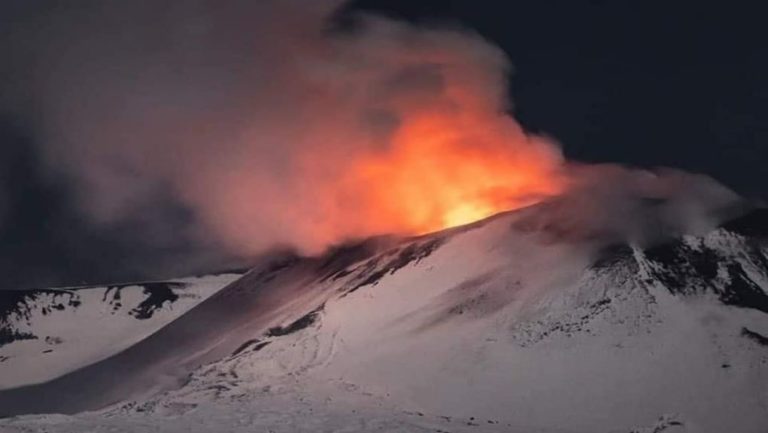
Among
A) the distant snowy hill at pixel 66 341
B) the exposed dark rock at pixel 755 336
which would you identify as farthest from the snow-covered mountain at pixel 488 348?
the distant snowy hill at pixel 66 341

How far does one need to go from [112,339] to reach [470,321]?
394ft

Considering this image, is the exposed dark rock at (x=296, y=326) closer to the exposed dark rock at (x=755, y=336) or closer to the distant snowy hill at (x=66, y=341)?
the exposed dark rock at (x=755, y=336)

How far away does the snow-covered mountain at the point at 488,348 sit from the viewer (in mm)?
50969

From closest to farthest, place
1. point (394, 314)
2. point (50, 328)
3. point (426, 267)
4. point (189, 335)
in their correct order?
1. point (394, 314)
2. point (426, 267)
3. point (189, 335)
4. point (50, 328)

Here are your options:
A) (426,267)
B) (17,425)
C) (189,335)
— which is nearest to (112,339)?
(189,335)

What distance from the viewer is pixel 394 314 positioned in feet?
259

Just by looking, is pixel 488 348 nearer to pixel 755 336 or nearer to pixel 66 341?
pixel 755 336

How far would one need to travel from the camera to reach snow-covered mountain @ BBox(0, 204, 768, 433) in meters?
51.0

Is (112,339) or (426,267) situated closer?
(426,267)

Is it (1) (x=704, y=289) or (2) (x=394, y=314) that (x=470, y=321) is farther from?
(1) (x=704, y=289)

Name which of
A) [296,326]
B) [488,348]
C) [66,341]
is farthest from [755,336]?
[66,341]

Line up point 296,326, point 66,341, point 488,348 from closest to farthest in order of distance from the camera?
1. point 488,348
2. point 296,326
3. point 66,341

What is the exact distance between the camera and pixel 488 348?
65812 mm

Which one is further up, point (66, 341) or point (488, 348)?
point (66, 341)
